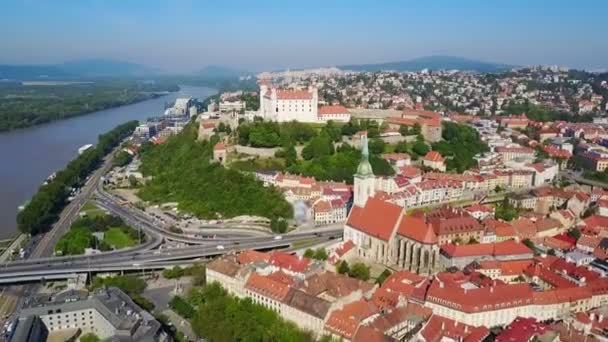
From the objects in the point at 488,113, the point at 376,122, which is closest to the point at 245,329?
the point at 376,122

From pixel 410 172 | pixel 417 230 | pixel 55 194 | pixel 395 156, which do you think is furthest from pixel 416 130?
pixel 55 194

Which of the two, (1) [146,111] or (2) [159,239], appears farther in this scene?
(1) [146,111]

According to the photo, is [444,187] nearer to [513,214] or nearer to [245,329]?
[513,214]

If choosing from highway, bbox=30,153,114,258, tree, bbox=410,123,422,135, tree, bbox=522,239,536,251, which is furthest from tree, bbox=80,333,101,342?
tree, bbox=410,123,422,135

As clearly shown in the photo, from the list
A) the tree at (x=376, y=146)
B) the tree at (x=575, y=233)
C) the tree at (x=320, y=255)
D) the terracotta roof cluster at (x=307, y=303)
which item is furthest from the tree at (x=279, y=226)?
the tree at (x=575, y=233)

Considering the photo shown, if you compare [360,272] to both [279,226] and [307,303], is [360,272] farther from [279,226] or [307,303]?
[279,226]

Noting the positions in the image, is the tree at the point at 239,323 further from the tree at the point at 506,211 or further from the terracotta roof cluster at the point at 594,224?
the terracotta roof cluster at the point at 594,224

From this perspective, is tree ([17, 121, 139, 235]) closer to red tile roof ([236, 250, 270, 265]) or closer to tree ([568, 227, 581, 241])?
red tile roof ([236, 250, 270, 265])
